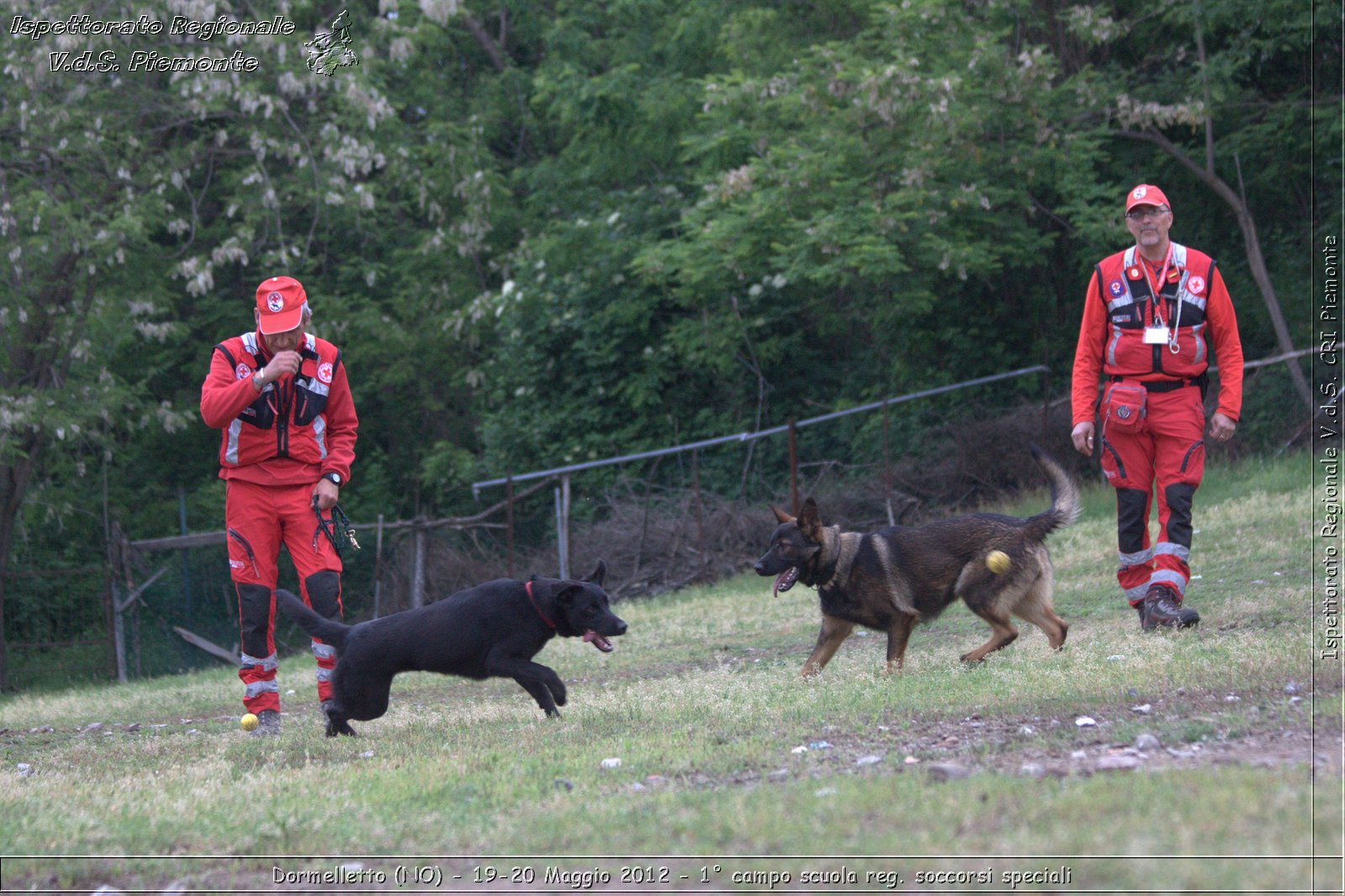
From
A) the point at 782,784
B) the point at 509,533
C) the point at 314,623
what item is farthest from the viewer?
the point at 509,533

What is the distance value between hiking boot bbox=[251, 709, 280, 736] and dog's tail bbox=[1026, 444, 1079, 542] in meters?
4.16

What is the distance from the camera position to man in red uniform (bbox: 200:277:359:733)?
6332mm

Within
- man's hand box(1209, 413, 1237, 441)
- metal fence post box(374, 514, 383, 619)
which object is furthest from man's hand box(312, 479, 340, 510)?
metal fence post box(374, 514, 383, 619)

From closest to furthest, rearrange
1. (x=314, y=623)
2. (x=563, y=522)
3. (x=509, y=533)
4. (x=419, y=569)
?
(x=314, y=623)
(x=509, y=533)
(x=419, y=569)
(x=563, y=522)

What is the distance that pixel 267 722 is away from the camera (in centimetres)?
645

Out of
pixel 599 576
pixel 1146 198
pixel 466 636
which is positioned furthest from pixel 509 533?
pixel 1146 198

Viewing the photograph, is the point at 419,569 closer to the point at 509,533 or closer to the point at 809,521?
the point at 509,533

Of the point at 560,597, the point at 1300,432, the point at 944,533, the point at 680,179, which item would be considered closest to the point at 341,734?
the point at 560,597

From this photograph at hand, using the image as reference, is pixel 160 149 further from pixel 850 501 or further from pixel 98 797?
pixel 98 797

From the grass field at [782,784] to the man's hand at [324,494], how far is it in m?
1.17

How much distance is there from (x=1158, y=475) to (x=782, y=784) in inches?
148

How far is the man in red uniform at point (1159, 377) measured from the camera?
6617 millimetres

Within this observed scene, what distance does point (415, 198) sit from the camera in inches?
713

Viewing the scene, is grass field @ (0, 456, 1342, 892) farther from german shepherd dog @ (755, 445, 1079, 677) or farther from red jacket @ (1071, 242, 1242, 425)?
red jacket @ (1071, 242, 1242, 425)
